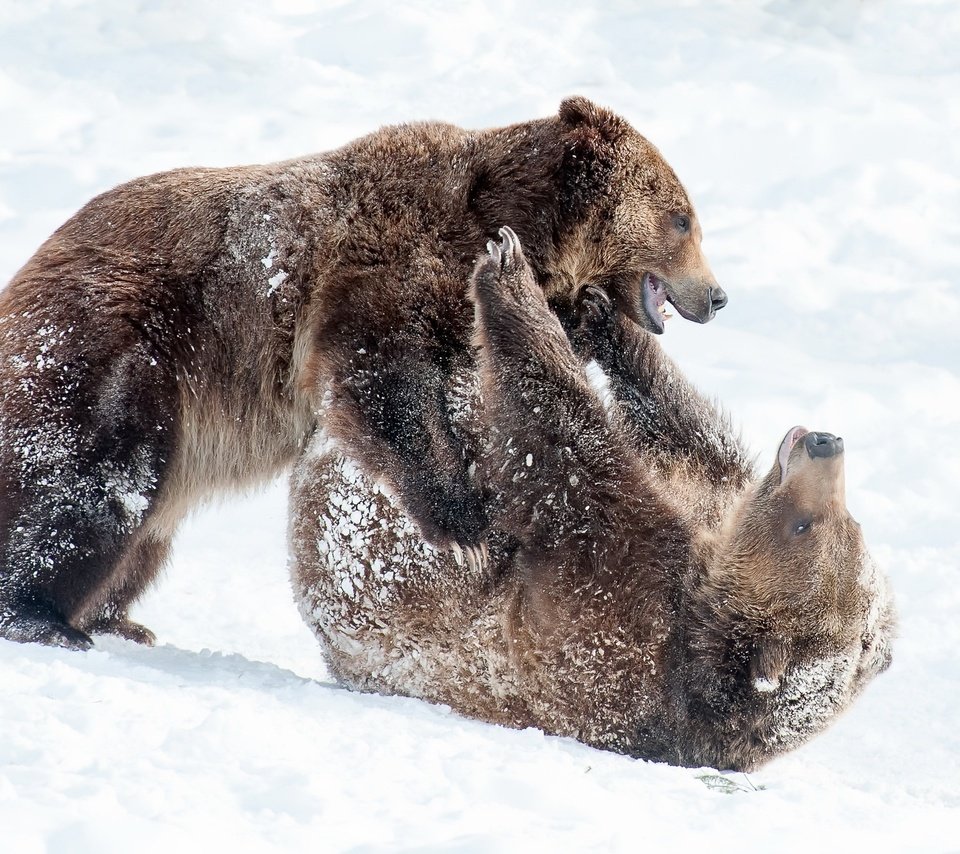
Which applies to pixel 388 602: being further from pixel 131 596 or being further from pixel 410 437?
pixel 131 596

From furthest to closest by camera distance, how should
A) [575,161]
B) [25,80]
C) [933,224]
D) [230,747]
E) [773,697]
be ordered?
[25,80] → [933,224] → [575,161] → [773,697] → [230,747]

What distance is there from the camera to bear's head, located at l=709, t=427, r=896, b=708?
4.98 m

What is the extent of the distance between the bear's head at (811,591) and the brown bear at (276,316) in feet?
3.45

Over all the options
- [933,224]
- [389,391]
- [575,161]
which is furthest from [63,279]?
[933,224]

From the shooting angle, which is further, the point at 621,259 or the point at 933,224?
the point at 933,224

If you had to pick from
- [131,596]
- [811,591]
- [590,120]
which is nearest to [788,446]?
A: [811,591]

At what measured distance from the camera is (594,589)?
503cm

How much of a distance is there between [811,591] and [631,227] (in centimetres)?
184

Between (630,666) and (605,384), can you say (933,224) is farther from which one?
(630,666)

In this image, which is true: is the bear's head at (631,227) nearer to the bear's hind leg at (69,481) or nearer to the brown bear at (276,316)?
the brown bear at (276,316)

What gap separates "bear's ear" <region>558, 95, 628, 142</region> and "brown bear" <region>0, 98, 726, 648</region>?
14mm

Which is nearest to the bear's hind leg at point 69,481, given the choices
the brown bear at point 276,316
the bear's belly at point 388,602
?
the brown bear at point 276,316

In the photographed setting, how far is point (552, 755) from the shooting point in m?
4.26

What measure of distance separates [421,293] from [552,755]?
198cm
